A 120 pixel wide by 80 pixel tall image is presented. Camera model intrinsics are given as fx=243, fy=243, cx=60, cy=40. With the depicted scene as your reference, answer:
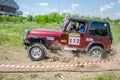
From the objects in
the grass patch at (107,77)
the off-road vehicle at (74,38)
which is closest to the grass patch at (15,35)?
the off-road vehicle at (74,38)

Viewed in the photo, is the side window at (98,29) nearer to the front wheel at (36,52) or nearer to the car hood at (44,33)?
the car hood at (44,33)

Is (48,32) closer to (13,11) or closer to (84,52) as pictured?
(84,52)

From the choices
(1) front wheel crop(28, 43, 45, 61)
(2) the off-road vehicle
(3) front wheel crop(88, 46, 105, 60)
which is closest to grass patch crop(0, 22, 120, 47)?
(2) the off-road vehicle

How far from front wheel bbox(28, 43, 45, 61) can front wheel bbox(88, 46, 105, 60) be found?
7.49 ft

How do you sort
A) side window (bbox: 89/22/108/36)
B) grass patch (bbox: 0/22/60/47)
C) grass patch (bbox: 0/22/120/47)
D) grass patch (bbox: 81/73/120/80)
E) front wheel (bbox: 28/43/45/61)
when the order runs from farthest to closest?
grass patch (bbox: 0/22/120/47) < grass patch (bbox: 0/22/60/47) < side window (bbox: 89/22/108/36) < front wheel (bbox: 28/43/45/61) < grass patch (bbox: 81/73/120/80)

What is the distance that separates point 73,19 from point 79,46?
1285mm

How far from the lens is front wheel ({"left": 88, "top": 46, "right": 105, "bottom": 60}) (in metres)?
11.4

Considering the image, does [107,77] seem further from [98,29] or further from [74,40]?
[98,29]

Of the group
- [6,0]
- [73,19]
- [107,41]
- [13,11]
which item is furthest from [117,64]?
[13,11]

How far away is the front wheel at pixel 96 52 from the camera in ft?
37.4

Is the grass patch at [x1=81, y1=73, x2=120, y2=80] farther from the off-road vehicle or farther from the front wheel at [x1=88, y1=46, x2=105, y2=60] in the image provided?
the off-road vehicle

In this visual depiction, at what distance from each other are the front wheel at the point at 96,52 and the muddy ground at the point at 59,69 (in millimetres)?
279

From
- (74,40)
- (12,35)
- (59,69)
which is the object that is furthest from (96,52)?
(12,35)

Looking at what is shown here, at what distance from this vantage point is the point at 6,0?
453 feet
